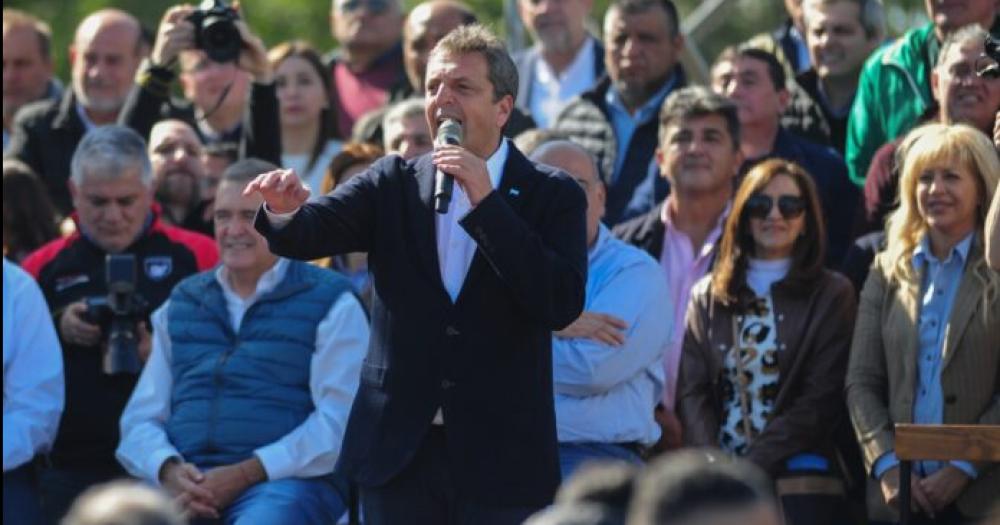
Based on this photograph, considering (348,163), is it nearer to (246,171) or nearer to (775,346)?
(246,171)

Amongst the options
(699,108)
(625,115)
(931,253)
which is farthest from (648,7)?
(931,253)

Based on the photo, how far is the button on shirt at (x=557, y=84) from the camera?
10531 mm

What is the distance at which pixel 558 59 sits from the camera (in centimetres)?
1070

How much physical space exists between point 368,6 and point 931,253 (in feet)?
14.3

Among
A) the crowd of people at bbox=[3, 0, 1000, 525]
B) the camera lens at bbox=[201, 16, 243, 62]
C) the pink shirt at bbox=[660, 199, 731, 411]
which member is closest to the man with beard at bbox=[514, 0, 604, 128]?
the crowd of people at bbox=[3, 0, 1000, 525]

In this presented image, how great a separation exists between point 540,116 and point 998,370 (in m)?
3.60

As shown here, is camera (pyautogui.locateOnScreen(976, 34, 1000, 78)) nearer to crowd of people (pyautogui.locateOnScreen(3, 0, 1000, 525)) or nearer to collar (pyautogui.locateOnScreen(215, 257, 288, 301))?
crowd of people (pyautogui.locateOnScreen(3, 0, 1000, 525))

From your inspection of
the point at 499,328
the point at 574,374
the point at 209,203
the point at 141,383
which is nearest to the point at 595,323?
the point at 574,374

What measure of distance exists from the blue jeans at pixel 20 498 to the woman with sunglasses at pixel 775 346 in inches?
100

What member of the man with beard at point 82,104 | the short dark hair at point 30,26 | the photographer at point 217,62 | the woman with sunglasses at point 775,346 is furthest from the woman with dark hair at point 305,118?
the woman with sunglasses at point 775,346

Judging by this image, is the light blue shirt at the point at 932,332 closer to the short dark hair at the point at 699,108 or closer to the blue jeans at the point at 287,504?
the short dark hair at the point at 699,108

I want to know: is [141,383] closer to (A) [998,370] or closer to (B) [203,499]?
(B) [203,499]

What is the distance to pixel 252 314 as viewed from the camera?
7.96 meters

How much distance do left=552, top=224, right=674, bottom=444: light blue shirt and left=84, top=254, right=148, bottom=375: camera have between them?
6.03 feet
